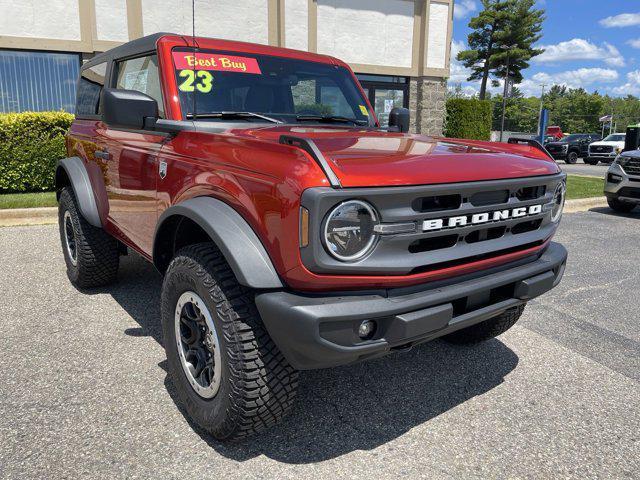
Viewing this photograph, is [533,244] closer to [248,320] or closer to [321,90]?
[248,320]

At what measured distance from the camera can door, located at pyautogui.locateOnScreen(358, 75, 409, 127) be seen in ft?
50.0

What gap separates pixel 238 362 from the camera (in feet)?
7.02

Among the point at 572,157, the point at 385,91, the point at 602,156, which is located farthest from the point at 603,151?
the point at 385,91

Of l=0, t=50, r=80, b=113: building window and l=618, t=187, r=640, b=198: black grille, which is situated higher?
l=0, t=50, r=80, b=113: building window

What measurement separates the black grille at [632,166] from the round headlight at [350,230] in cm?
879

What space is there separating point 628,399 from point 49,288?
442cm

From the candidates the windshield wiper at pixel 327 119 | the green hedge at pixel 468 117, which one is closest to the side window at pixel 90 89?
the windshield wiper at pixel 327 119

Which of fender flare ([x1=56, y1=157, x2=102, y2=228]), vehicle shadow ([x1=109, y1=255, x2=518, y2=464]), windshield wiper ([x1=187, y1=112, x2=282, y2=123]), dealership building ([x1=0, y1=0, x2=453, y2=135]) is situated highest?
dealership building ([x1=0, y1=0, x2=453, y2=135])

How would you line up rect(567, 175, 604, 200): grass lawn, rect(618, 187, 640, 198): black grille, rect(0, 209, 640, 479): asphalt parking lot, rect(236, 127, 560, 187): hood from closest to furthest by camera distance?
rect(236, 127, 560, 187): hood < rect(0, 209, 640, 479): asphalt parking lot < rect(618, 187, 640, 198): black grille < rect(567, 175, 604, 200): grass lawn

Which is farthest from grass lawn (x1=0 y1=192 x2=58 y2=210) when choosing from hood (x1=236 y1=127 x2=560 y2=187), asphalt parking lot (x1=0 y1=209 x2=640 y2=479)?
hood (x1=236 y1=127 x2=560 y2=187)

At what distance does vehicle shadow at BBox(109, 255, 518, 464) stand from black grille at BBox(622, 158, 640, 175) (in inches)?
277

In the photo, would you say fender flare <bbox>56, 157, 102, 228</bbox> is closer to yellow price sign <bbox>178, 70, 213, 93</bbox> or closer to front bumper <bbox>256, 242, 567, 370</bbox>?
yellow price sign <bbox>178, 70, 213, 93</bbox>

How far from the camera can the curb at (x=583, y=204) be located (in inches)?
389

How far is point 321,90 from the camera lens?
12.0 ft
